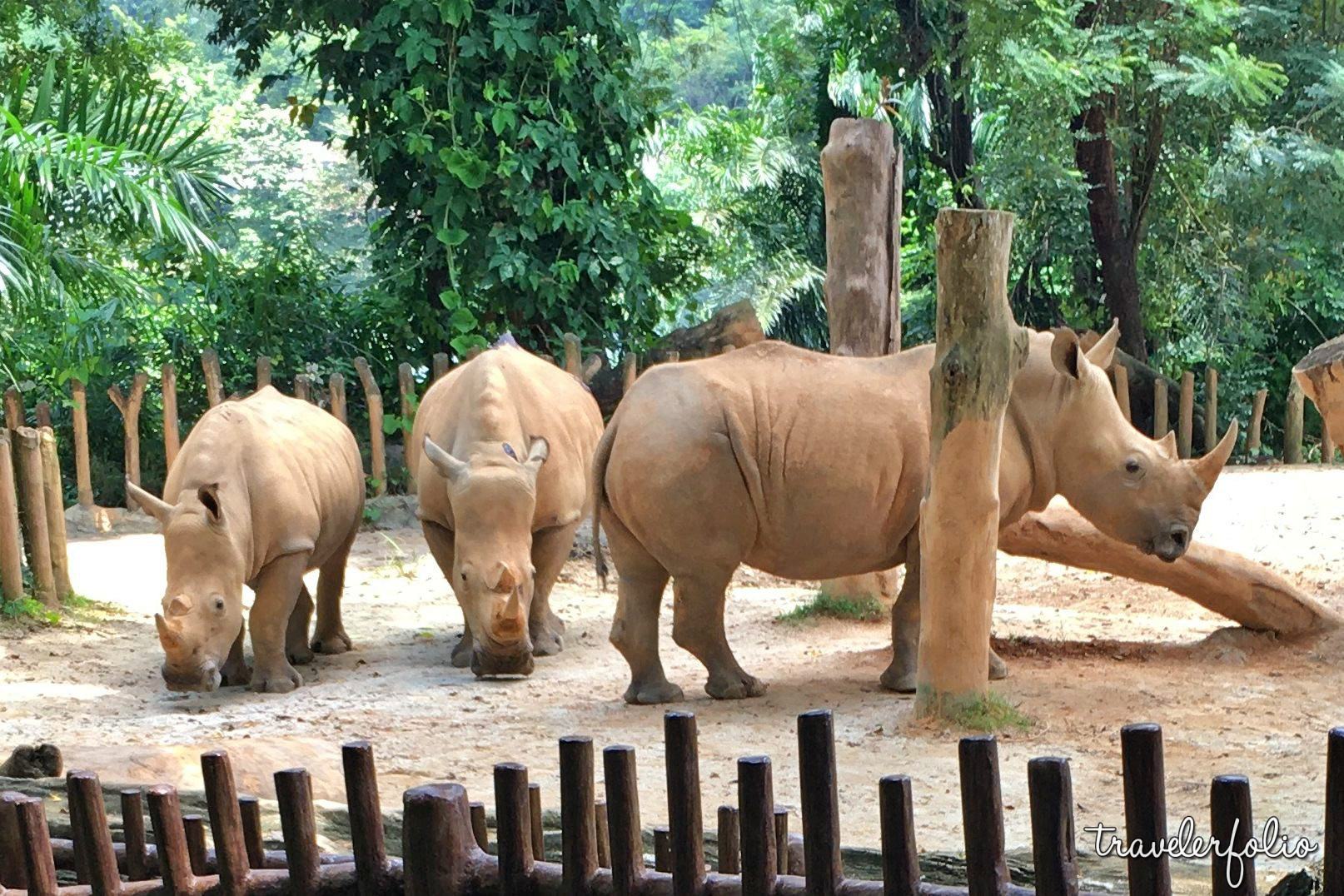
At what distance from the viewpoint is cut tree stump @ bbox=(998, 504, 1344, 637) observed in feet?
29.0

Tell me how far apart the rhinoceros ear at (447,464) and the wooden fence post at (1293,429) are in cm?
1034

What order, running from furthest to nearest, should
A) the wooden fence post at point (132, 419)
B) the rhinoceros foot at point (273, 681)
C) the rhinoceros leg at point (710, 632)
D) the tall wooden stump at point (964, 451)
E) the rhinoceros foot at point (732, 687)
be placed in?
the wooden fence post at point (132, 419), the rhinoceros foot at point (273, 681), the rhinoceros foot at point (732, 687), the rhinoceros leg at point (710, 632), the tall wooden stump at point (964, 451)

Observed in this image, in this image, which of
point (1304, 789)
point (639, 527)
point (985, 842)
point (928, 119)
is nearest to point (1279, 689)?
point (1304, 789)

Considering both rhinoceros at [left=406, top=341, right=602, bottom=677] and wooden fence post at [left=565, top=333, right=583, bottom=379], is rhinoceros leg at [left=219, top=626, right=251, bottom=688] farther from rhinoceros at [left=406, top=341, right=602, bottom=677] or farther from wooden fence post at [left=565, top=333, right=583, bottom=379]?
wooden fence post at [left=565, top=333, right=583, bottom=379]

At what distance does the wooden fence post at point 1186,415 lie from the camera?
53.1 feet

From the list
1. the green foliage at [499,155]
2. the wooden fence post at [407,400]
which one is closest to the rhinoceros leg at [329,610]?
the wooden fence post at [407,400]

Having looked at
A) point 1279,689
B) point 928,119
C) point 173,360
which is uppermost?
point 928,119

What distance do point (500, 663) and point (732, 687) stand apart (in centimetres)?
134

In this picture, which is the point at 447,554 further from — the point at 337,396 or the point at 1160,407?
the point at 1160,407

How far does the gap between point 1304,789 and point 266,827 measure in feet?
12.1

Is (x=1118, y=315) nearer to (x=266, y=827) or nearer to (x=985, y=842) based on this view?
(x=266, y=827)

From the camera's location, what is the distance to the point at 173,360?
15453 mm

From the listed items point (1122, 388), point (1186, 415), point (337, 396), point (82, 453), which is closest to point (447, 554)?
point (337, 396)

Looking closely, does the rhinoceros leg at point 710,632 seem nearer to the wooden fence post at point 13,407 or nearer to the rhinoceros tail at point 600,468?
the rhinoceros tail at point 600,468
